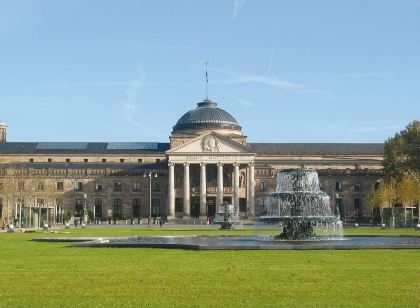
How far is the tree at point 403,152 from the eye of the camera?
356 ft

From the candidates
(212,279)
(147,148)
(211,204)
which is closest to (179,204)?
(211,204)

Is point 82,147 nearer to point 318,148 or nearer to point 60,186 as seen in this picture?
point 60,186

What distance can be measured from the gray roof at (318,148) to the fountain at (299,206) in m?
103

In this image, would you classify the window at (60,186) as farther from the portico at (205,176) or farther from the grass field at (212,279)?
the grass field at (212,279)

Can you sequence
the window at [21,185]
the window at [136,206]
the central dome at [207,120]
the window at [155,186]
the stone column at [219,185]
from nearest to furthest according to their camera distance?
→ the window at [21,185] < the stone column at [219,185] < the window at [136,206] < the window at [155,186] < the central dome at [207,120]

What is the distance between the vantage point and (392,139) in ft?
369

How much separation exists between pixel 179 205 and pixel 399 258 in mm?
108230

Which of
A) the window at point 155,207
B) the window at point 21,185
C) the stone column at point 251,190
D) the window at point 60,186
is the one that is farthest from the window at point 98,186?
the stone column at point 251,190

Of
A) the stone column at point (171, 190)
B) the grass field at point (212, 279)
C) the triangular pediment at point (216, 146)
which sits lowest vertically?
the grass field at point (212, 279)

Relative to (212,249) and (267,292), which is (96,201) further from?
(267,292)

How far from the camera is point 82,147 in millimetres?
152625

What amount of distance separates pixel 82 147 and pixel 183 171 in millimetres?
26279

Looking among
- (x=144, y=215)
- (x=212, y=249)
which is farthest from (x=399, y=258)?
(x=144, y=215)

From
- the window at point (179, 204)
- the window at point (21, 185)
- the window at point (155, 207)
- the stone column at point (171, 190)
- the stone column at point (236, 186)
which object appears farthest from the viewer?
the window at point (155, 207)
